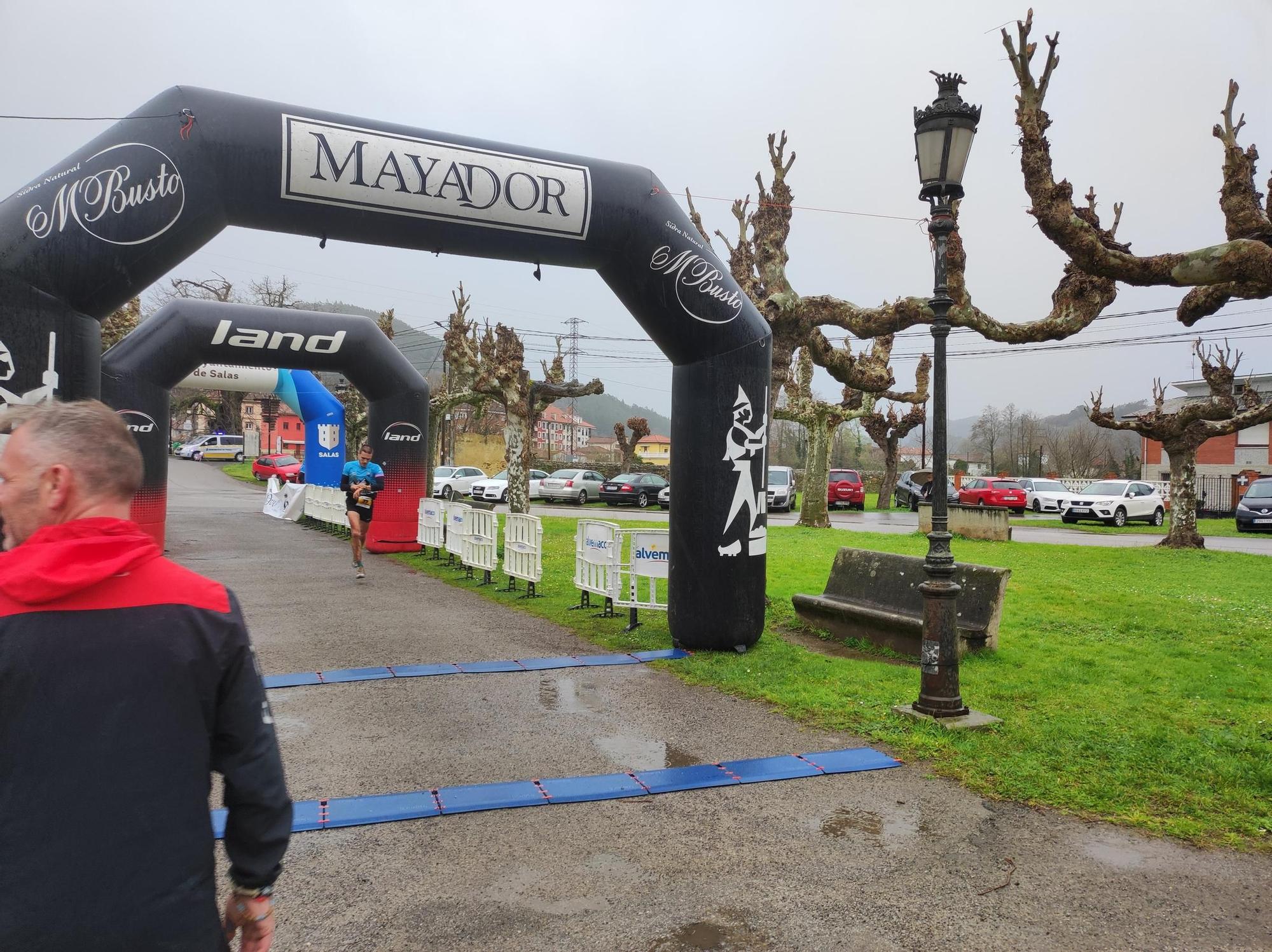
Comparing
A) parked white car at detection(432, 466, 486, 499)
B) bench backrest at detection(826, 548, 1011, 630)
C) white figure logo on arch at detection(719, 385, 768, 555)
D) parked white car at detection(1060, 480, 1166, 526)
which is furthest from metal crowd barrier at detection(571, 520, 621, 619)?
parked white car at detection(1060, 480, 1166, 526)

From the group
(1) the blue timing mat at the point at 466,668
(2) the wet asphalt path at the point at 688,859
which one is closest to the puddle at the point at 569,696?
(2) the wet asphalt path at the point at 688,859

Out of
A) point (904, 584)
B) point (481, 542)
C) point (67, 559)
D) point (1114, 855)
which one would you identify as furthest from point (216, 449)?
point (67, 559)

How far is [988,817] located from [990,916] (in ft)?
3.63

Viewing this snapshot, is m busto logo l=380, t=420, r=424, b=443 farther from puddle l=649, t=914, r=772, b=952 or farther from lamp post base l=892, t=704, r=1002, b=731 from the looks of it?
puddle l=649, t=914, r=772, b=952

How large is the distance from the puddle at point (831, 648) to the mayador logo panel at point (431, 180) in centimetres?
471

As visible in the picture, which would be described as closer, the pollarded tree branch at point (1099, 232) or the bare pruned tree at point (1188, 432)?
the pollarded tree branch at point (1099, 232)

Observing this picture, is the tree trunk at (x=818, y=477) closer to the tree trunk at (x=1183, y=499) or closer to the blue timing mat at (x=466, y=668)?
the tree trunk at (x=1183, y=499)

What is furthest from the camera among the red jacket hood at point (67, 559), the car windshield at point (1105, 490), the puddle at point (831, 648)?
the car windshield at point (1105, 490)

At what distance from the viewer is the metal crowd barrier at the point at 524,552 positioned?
38.7 ft

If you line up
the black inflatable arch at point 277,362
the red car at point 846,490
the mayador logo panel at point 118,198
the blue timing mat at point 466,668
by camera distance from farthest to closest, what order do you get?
1. the red car at point 846,490
2. the black inflatable arch at point 277,362
3. the blue timing mat at point 466,668
4. the mayador logo panel at point 118,198

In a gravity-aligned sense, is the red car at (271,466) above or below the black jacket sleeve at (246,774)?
above

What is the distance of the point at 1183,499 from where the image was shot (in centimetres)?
1991

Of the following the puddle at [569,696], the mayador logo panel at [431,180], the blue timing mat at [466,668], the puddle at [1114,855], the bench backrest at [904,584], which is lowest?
the puddle at [1114,855]

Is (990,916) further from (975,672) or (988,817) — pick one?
(975,672)
